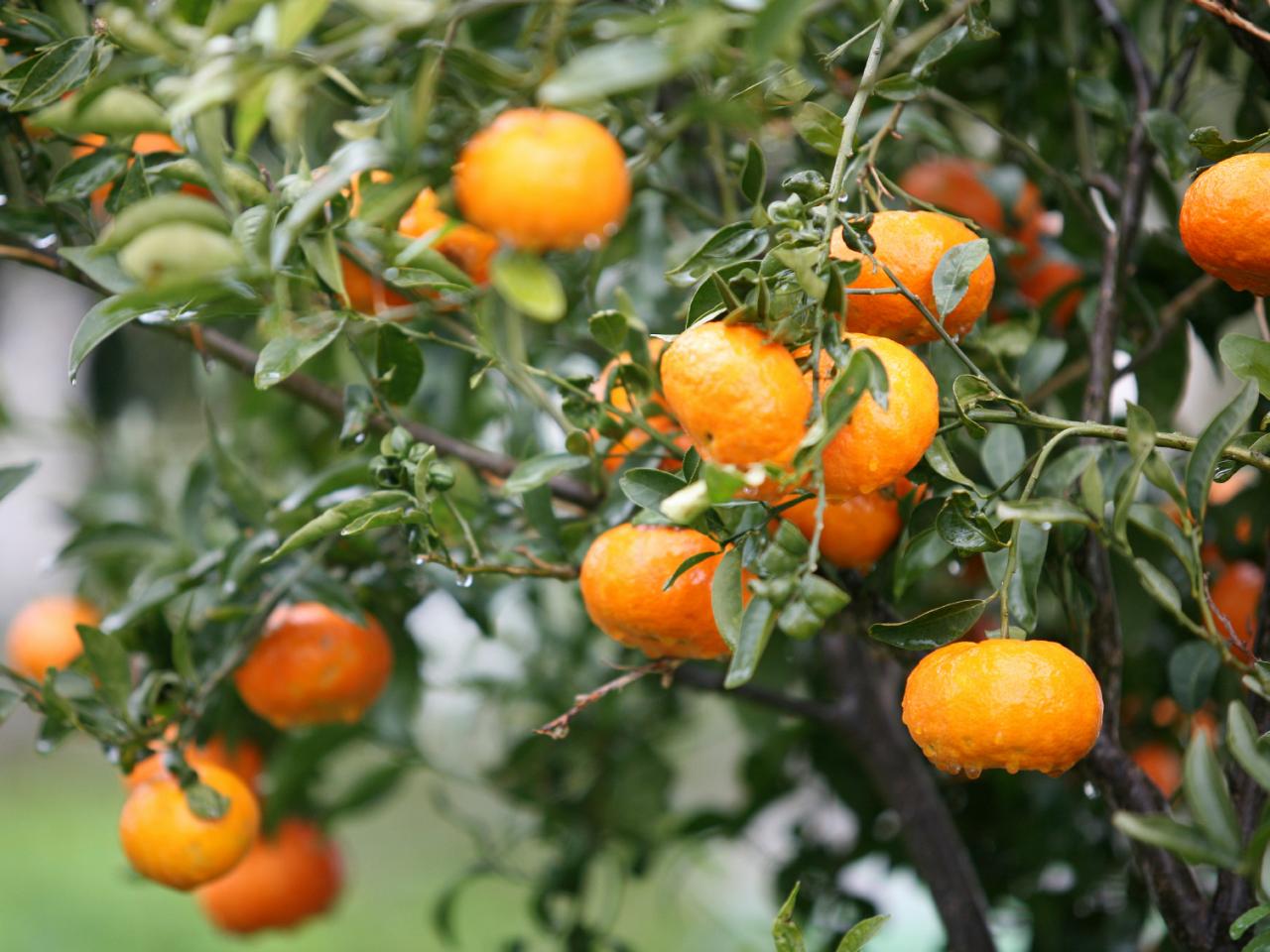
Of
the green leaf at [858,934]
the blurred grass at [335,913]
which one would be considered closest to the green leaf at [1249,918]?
the green leaf at [858,934]

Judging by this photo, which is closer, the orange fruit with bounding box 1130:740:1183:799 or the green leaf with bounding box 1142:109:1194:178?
the green leaf with bounding box 1142:109:1194:178

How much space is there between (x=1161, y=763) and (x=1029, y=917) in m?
0.18

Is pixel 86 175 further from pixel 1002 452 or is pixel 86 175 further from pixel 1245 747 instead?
pixel 1245 747

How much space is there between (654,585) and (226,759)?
657 mm

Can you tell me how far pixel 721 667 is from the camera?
915 millimetres

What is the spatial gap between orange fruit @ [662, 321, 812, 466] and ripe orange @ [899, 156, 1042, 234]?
1.68ft

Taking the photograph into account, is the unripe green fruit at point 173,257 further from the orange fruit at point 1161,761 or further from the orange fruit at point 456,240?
the orange fruit at point 1161,761

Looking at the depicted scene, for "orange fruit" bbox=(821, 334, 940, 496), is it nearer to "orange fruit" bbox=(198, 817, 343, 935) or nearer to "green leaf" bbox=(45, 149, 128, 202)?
"green leaf" bbox=(45, 149, 128, 202)

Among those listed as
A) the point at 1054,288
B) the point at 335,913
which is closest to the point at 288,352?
the point at 1054,288

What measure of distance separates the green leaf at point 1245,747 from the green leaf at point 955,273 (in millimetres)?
214

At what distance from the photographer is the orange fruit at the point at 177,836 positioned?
2.42 ft

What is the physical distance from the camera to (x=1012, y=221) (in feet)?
3.10


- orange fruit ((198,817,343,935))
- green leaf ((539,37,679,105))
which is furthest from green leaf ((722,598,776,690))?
orange fruit ((198,817,343,935))

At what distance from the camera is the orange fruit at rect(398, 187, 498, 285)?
0.72 meters
